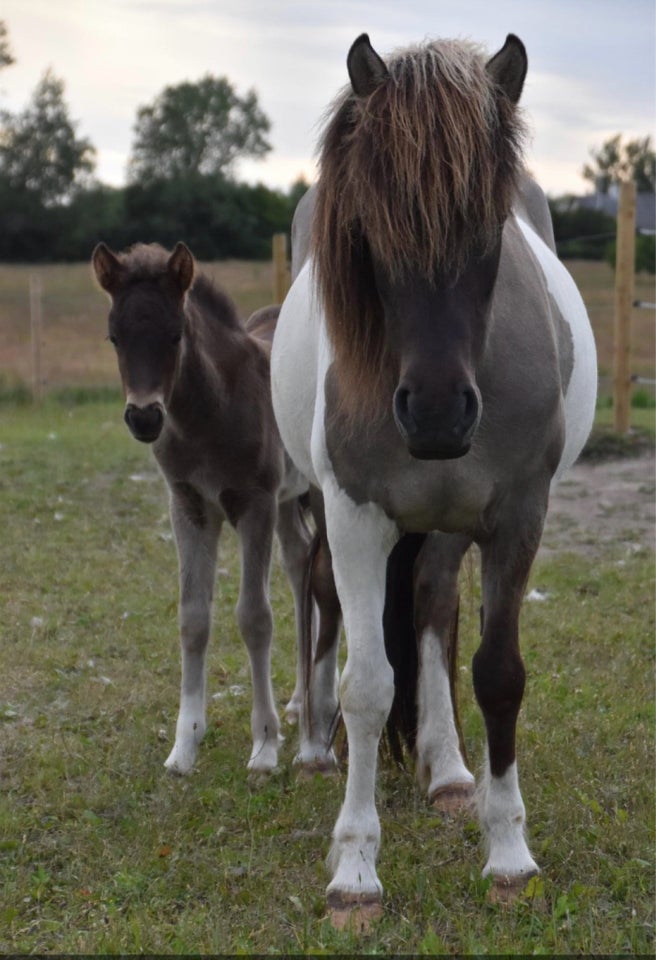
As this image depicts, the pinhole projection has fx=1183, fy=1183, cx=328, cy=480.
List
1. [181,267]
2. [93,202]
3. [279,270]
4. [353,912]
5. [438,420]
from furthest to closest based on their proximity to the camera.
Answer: [93,202]
[279,270]
[181,267]
[353,912]
[438,420]

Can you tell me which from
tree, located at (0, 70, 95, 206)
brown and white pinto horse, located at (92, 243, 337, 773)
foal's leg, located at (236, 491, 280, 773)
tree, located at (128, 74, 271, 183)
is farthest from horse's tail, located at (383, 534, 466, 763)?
tree, located at (128, 74, 271, 183)

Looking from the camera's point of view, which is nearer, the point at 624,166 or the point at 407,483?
the point at 407,483

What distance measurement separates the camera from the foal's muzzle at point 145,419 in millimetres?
4332

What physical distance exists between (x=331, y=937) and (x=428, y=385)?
57.2 inches

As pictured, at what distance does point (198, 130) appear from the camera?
4812 cm

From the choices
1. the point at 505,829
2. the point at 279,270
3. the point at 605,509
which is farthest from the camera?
the point at 279,270

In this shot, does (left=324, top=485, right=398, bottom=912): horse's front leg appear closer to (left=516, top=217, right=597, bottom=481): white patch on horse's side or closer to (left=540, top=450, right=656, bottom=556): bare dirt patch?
(left=516, top=217, right=597, bottom=481): white patch on horse's side

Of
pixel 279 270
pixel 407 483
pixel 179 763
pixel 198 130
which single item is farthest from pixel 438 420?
pixel 198 130

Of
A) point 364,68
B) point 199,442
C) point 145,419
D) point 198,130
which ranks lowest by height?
point 199,442

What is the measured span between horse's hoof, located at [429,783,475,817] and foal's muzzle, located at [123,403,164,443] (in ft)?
5.41

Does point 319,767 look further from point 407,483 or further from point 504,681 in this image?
point 407,483

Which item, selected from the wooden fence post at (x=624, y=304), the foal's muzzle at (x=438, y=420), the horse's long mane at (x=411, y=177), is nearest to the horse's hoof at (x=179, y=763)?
the horse's long mane at (x=411, y=177)

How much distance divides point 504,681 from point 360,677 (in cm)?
41

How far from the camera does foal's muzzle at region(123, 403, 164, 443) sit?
4332 millimetres
